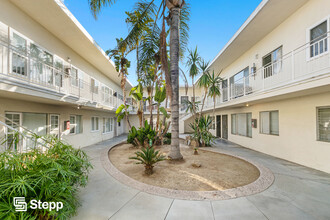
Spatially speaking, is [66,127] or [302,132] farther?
[66,127]

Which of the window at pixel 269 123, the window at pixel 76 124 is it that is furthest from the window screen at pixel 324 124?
the window at pixel 76 124

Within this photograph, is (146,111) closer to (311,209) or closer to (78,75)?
(78,75)

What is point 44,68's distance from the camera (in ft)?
22.1

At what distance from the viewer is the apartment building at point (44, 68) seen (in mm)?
5180

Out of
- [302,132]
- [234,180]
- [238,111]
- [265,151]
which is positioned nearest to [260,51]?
[238,111]

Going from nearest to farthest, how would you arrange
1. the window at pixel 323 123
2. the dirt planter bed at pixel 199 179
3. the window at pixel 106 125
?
the dirt planter bed at pixel 199 179
the window at pixel 323 123
the window at pixel 106 125

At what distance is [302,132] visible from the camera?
641cm

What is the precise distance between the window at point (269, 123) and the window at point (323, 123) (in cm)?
201

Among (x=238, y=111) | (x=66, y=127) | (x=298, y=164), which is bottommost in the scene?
(x=298, y=164)

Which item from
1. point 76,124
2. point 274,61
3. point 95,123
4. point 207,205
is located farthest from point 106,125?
point 274,61

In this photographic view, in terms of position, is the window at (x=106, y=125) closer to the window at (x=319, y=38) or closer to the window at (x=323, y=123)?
the window at (x=323, y=123)

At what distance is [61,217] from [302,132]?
353 inches

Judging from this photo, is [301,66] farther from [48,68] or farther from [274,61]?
[48,68]
